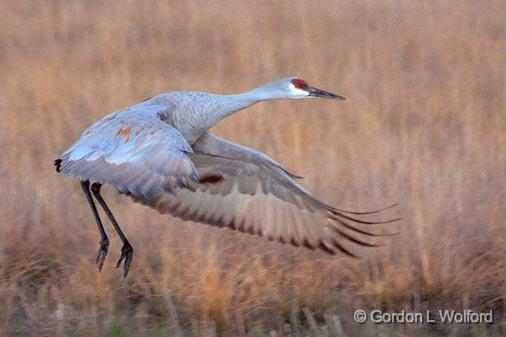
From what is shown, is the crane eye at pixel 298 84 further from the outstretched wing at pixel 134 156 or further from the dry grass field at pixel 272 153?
the dry grass field at pixel 272 153

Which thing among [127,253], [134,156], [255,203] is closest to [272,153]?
[255,203]

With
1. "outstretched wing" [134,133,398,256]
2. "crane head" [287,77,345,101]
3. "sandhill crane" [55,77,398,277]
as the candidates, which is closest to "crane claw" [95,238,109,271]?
"sandhill crane" [55,77,398,277]

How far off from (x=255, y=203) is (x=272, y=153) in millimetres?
1913

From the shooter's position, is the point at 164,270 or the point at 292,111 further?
the point at 292,111

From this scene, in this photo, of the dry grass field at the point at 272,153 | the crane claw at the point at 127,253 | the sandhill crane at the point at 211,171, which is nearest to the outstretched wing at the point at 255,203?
the sandhill crane at the point at 211,171

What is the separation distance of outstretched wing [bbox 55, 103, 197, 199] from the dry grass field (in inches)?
28.7

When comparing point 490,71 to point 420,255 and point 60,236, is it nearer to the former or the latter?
point 420,255

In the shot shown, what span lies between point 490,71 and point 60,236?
18.2 feet

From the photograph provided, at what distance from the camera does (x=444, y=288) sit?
19.1ft

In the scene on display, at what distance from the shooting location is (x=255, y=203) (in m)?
6.44

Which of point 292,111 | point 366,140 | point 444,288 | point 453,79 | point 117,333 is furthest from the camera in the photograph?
point 453,79

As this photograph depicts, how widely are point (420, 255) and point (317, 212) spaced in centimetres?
68

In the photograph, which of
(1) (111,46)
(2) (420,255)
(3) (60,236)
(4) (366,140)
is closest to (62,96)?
(1) (111,46)

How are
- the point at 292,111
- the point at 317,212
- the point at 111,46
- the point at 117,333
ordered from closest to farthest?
the point at 117,333 → the point at 317,212 → the point at 292,111 → the point at 111,46
